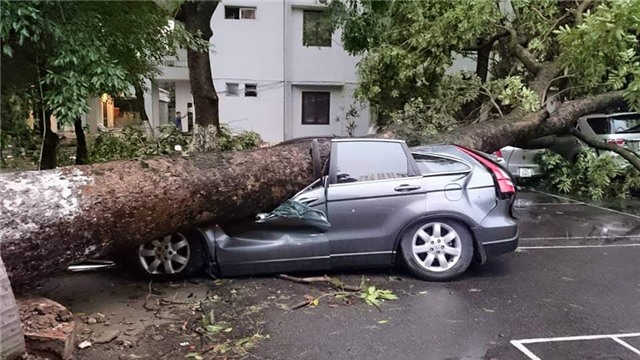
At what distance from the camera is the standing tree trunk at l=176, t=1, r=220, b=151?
433 inches

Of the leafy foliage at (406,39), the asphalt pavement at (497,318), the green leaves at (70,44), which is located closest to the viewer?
the asphalt pavement at (497,318)

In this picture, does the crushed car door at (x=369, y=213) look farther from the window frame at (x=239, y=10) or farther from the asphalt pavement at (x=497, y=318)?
the window frame at (x=239, y=10)

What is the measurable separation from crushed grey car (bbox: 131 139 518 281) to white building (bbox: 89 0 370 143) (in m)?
14.4

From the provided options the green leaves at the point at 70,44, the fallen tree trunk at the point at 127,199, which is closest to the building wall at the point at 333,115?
the fallen tree trunk at the point at 127,199

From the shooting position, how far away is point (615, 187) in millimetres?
10969

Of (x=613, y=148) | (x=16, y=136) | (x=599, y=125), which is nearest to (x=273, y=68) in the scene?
(x=599, y=125)

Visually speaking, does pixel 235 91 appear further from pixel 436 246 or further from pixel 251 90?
pixel 436 246

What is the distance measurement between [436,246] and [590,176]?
23.8 ft

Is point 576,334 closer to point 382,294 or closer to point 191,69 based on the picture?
point 382,294

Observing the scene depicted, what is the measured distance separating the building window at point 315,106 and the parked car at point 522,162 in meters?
9.64

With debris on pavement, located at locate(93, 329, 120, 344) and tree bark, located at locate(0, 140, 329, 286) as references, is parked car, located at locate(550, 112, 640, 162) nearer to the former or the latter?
tree bark, located at locate(0, 140, 329, 286)

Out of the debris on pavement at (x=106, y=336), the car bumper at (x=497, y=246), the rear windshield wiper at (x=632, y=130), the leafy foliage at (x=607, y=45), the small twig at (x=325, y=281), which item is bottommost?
the debris on pavement at (x=106, y=336)

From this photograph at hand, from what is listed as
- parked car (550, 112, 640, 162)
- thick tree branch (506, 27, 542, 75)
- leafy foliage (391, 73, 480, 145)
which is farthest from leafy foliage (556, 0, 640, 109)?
parked car (550, 112, 640, 162)

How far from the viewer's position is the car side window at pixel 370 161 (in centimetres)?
537
